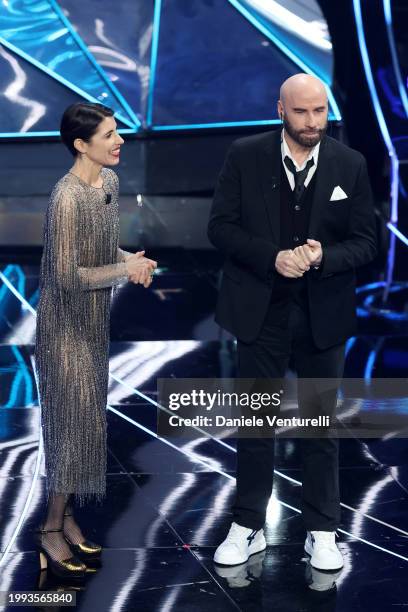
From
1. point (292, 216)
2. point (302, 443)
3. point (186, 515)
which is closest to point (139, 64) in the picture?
point (186, 515)

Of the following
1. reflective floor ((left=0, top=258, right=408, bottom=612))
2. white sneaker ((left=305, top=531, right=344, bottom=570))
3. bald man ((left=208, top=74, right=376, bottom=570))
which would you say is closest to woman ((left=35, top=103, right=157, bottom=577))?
reflective floor ((left=0, top=258, right=408, bottom=612))

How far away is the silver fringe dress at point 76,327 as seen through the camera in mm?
3443

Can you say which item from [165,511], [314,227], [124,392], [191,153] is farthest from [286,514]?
[191,153]

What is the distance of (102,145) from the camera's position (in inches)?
138

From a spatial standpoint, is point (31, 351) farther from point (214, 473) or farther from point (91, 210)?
point (91, 210)

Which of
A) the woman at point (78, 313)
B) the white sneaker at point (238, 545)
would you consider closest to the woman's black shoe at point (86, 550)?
the woman at point (78, 313)

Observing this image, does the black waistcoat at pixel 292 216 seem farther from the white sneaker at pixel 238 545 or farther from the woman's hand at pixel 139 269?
the white sneaker at pixel 238 545

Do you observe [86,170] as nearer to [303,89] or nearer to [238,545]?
[303,89]

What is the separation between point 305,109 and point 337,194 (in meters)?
0.30

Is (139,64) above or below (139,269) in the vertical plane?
above

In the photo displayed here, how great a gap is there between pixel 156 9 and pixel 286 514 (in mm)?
6215

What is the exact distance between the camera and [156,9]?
9.33 meters

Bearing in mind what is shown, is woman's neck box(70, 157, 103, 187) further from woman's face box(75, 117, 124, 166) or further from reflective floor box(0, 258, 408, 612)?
reflective floor box(0, 258, 408, 612)

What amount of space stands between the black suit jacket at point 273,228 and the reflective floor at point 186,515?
733 mm
